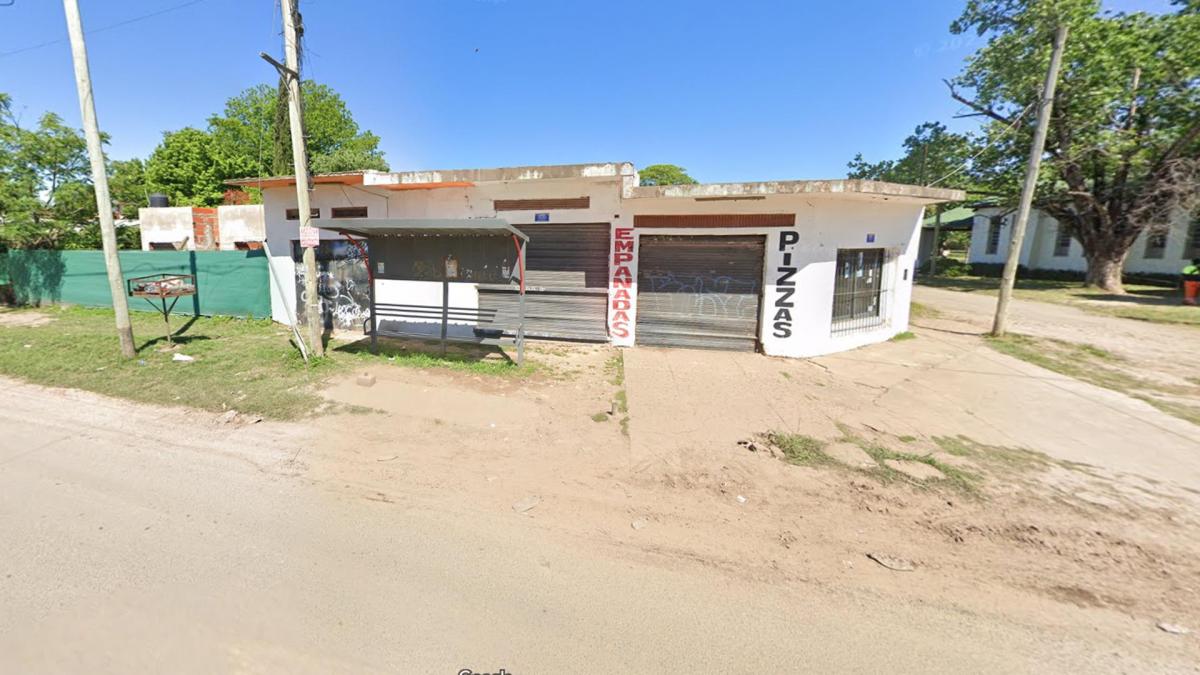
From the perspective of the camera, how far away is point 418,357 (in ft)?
25.9

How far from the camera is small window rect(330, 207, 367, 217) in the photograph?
9906 millimetres

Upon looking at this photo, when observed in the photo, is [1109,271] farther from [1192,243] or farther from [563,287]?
[563,287]

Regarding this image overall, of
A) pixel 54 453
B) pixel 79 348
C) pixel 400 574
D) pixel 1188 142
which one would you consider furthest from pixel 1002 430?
pixel 1188 142

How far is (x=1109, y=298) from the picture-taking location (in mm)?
17234

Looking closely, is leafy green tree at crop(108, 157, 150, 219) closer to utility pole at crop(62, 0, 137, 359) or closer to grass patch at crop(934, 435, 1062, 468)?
utility pole at crop(62, 0, 137, 359)

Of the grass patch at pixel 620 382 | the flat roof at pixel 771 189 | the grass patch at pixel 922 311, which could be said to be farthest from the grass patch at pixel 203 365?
the grass patch at pixel 922 311

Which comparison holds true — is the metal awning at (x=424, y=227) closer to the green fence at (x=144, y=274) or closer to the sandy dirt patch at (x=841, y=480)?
the sandy dirt patch at (x=841, y=480)

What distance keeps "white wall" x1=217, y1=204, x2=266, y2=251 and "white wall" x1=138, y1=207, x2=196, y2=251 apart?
1420 mm

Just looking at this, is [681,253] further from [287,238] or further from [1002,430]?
[287,238]

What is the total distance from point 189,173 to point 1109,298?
46.0 m

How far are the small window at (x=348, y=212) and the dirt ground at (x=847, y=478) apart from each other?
472cm

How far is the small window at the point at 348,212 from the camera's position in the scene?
991cm

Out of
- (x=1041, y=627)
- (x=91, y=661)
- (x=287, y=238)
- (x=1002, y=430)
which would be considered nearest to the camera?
(x=91, y=661)

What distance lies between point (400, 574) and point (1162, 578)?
4.80 metres
